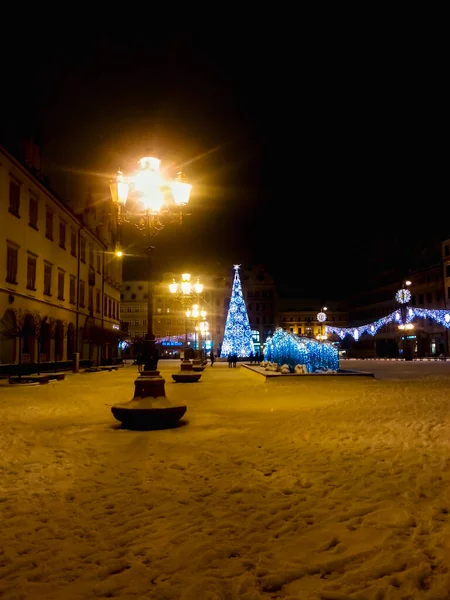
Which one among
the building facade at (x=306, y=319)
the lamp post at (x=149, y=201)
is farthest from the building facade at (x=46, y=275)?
the building facade at (x=306, y=319)

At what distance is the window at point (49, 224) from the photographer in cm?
3322

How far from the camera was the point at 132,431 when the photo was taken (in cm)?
1038

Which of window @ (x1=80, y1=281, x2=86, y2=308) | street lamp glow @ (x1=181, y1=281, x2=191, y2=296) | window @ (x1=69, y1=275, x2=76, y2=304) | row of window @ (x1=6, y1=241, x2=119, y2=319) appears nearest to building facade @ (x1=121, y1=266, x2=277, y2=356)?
row of window @ (x1=6, y1=241, x2=119, y2=319)

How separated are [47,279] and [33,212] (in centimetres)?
459

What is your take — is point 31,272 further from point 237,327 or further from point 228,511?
point 237,327

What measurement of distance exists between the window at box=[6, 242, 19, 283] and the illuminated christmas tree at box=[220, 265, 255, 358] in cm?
3277

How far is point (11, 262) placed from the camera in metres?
27.5

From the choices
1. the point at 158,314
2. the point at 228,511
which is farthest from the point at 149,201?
the point at 158,314

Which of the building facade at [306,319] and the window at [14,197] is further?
the building facade at [306,319]

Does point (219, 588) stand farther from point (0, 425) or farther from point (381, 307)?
point (381, 307)

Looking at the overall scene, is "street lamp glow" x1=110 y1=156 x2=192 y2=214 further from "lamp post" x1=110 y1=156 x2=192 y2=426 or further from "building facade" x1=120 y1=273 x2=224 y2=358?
"building facade" x1=120 y1=273 x2=224 y2=358

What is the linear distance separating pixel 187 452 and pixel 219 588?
470cm

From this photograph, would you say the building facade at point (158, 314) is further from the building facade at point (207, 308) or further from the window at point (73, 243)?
the window at point (73, 243)

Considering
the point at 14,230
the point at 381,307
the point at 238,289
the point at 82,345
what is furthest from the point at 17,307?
the point at 381,307
